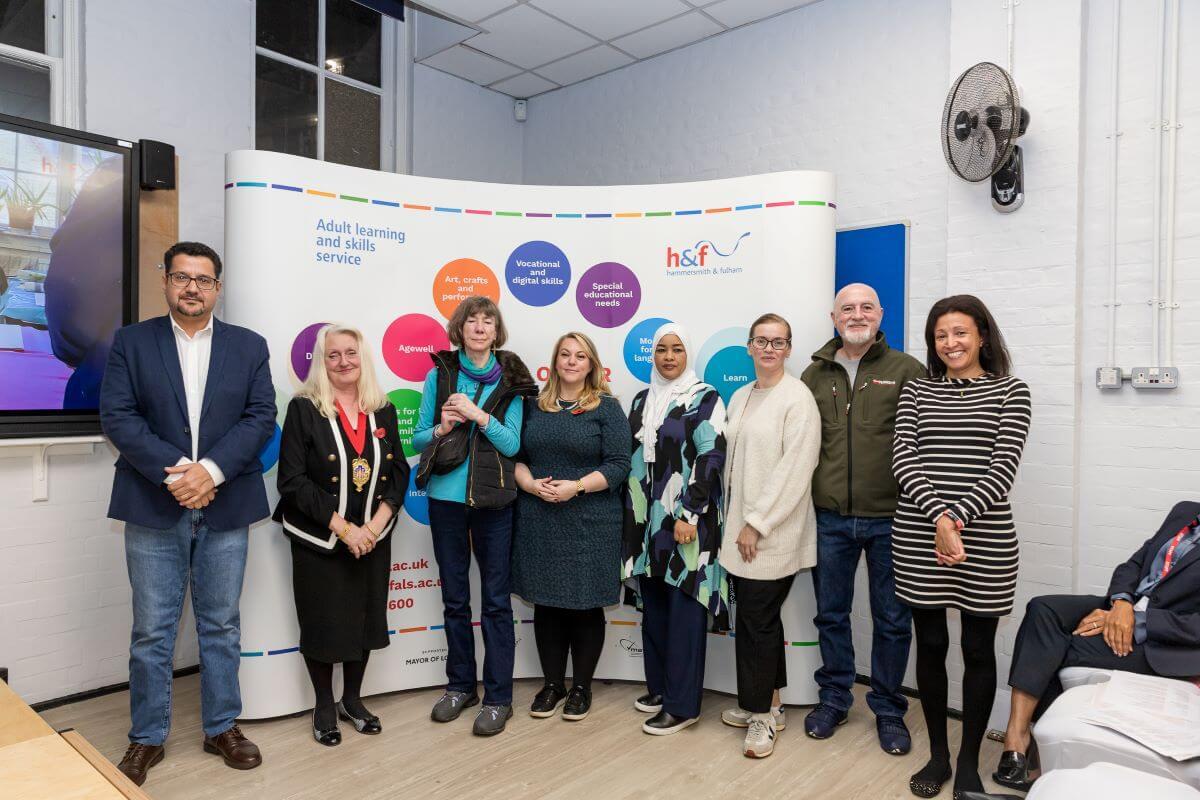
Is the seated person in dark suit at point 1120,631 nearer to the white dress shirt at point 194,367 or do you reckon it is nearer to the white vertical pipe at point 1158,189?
the white vertical pipe at point 1158,189

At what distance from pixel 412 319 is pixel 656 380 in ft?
3.57

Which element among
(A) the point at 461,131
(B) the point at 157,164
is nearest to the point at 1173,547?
(B) the point at 157,164

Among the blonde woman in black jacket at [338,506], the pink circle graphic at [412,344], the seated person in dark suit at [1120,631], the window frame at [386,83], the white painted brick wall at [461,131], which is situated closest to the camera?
the seated person in dark suit at [1120,631]

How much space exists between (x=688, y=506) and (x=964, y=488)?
96cm

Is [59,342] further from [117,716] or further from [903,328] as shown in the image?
[903,328]

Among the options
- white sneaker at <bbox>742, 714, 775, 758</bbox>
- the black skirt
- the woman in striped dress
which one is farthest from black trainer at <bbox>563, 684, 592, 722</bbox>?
the woman in striped dress

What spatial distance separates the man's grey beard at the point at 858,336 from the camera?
9.73 ft

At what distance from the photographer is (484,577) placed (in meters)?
3.14

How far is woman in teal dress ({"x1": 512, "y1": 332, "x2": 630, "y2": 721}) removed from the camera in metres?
3.06

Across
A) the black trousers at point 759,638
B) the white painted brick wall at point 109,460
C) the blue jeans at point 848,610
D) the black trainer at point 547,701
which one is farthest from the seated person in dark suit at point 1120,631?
the white painted brick wall at point 109,460

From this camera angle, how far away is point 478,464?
3020 mm

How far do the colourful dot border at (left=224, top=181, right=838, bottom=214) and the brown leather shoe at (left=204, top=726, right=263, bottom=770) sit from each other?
6.67 feet

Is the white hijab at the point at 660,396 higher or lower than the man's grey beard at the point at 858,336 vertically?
lower

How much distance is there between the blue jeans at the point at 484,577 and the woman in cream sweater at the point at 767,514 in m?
0.88
